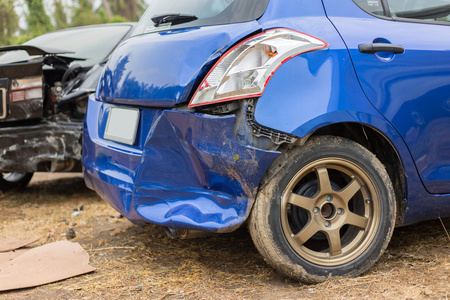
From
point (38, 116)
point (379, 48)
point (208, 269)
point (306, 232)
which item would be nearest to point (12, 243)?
point (38, 116)

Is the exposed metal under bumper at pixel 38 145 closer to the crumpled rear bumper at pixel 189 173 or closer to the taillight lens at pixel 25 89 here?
the taillight lens at pixel 25 89

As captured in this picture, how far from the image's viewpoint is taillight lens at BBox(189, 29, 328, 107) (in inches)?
87.7

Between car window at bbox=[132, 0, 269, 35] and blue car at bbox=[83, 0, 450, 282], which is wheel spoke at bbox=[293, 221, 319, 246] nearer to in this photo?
blue car at bbox=[83, 0, 450, 282]

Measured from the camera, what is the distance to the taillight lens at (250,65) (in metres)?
2.23

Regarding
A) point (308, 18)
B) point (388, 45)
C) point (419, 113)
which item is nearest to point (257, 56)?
point (308, 18)

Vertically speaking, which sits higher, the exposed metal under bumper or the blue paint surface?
the blue paint surface

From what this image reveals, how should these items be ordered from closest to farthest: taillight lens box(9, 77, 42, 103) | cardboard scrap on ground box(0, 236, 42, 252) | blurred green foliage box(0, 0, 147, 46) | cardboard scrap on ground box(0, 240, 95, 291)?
cardboard scrap on ground box(0, 240, 95, 291) → cardboard scrap on ground box(0, 236, 42, 252) → taillight lens box(9, 77, 42, 103) → blurred green foliage box(0, 0, 147, 46)

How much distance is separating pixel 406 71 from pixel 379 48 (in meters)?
0.19

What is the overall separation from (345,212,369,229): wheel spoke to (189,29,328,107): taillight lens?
819 millimetres

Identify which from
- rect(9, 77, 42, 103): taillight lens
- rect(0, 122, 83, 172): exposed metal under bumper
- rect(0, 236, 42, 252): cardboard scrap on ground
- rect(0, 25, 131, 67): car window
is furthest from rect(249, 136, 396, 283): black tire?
rect(0, 25, 131, 67): car window

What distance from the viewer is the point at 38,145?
4.27 metres

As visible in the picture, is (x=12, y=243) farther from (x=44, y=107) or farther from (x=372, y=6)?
(x=372, y=6)

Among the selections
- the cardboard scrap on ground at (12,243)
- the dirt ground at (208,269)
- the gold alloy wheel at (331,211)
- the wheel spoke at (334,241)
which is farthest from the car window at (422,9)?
the cardboard scrap on ground at (12,243)

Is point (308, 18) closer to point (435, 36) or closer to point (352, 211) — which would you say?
point (435, 36)
